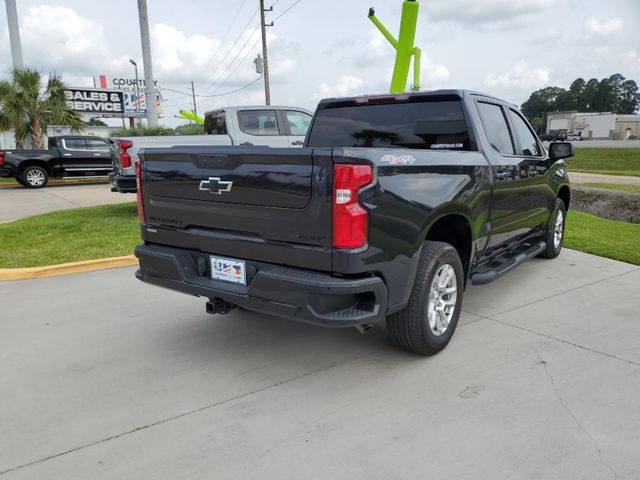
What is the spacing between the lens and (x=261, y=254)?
126 inches

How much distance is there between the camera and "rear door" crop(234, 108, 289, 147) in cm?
983

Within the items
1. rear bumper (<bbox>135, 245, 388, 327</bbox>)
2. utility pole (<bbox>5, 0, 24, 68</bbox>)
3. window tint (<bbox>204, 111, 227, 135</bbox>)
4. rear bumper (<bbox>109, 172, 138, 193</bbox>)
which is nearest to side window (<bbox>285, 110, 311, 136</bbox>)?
window tint (<bbox>204, 111, 227, 135</bbox>)

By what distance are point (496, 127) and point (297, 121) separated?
5.95 metres

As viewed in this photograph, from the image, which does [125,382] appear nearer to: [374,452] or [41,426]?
[41,426]

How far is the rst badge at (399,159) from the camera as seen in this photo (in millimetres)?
3033

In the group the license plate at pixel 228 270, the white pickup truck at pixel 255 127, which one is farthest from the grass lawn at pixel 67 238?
the license plate at pixel 228 270

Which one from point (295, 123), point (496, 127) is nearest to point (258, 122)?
point (295, 123)

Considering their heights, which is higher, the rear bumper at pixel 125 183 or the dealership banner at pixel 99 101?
the dealership banner at pixel 99 101

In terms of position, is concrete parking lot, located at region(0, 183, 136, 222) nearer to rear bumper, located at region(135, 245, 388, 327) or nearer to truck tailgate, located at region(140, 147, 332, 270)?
truck tailgate, located at region(140, 147, 332, 270)

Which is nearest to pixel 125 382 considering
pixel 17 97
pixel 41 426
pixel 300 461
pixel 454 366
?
pixel 41 426

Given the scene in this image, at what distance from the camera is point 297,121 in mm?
10195

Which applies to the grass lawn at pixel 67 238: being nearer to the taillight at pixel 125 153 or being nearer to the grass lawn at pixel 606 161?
the taillight at pixel 125 153

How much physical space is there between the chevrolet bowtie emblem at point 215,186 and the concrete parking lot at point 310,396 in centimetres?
123

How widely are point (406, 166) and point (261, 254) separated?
103 centimetres
